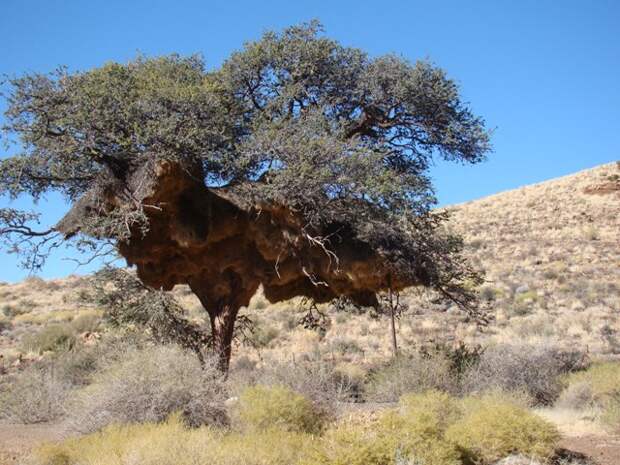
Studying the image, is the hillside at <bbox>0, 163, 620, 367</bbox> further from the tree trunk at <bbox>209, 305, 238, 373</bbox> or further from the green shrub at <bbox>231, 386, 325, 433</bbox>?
the green shrub at <bbox>231, 386, 325, 433</bbox>

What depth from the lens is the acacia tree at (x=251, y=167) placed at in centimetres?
1400

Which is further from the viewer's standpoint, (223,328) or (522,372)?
(223,328)

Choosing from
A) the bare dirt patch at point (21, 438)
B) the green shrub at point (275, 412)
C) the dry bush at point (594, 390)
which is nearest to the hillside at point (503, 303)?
the dry bush at point (594, 390)

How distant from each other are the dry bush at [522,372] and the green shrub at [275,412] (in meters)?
6.01

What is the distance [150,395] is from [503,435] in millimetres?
5407

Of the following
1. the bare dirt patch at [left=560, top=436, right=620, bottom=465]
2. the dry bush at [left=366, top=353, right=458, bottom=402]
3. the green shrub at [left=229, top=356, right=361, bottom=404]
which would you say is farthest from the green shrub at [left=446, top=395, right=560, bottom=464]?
the dry bush at [left=366, top=353, right=458, bottom=402]

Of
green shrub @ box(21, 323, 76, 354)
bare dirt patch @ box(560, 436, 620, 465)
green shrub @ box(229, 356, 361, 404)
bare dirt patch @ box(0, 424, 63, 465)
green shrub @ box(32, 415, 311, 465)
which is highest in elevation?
green shrub @ box(21, 323, 76, 354)

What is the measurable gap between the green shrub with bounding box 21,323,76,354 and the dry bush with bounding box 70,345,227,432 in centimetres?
1831

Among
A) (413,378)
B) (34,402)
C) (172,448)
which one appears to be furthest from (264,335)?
(172,448)

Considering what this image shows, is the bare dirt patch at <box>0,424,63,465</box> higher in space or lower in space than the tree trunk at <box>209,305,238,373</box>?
lower

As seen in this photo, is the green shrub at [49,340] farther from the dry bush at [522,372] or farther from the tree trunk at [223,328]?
the dry bush at [522,372]

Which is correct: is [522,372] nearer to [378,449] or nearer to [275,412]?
[275,412]

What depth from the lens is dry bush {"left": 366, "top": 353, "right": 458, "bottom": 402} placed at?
15.9m

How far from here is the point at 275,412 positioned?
10.1m
